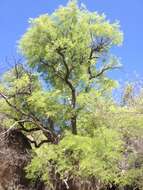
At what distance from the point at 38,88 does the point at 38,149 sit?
3.58 metres

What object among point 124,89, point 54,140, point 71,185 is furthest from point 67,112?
point 124,89

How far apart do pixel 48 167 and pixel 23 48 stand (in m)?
6.64

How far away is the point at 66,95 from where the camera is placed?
28.4 metres

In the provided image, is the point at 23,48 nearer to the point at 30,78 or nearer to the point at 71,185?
the point at 30,78

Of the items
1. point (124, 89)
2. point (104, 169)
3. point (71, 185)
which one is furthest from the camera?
point (124, 89)

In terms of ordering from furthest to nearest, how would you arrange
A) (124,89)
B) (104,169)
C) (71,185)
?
(124,89)
(71,185)
(104,169)

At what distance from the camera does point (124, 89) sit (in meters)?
40.2

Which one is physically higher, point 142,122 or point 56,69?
point 56,69

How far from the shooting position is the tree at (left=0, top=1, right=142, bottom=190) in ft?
87.6

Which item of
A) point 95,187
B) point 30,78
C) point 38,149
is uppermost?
point 30,78

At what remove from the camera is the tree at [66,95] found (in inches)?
1051

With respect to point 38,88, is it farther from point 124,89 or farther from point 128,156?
point 124,89

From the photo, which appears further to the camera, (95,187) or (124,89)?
(124,89)

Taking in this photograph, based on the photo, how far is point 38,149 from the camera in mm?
27266
